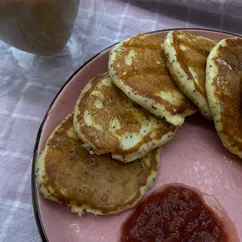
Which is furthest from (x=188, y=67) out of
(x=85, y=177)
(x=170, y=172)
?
(x=85, y=177)

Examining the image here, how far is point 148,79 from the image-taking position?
1479 mm

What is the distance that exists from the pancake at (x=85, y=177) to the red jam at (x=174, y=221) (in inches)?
2.3

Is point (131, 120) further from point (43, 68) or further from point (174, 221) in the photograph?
point (43, 68)

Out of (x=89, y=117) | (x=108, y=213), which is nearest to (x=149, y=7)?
(x=89, y=117)

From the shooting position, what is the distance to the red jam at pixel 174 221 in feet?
4.56

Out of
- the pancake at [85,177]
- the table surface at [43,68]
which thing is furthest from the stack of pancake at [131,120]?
the table surface at [43,68]

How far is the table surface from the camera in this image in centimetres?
160

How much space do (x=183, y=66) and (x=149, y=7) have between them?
2.84ft

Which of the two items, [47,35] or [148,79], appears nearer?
[148,79]

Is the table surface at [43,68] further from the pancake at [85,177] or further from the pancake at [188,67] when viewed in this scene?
the pancake at [188,67]

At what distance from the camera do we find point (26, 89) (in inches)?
74.2

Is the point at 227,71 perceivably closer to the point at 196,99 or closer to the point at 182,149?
the point at 196,99

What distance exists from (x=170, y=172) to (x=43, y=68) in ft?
2.79

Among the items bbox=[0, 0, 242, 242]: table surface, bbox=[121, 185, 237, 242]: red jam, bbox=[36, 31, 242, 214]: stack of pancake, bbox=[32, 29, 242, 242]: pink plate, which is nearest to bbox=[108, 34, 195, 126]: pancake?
bbox=[36, 31, 242, 214]: stack of pancake
